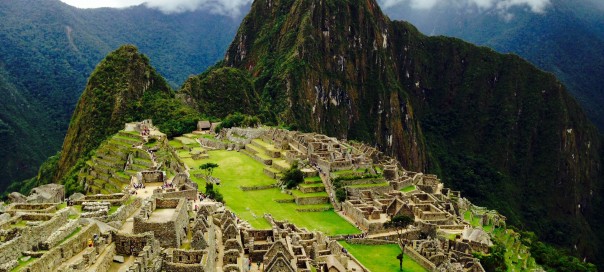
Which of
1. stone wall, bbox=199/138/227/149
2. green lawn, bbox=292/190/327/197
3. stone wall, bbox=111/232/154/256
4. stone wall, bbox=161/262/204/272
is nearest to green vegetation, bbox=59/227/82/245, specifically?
stone wall, bbox=111/232/154/256

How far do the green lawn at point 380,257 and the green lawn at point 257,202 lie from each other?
2.61 m

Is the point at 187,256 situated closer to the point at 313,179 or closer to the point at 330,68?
the point at 313,179

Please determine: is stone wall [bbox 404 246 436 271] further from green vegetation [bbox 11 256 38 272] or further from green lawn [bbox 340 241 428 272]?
green vegetation [bbox 11 256 38 272]

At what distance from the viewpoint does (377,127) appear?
18888 centimetres

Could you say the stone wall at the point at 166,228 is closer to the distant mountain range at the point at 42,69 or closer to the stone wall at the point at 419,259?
the stone wall at the point at 419,259

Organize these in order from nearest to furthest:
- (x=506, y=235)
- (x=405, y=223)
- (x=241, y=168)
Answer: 1. (x=405, y=223)
2. (x=506, y=235)
3. (x=241, y=168)

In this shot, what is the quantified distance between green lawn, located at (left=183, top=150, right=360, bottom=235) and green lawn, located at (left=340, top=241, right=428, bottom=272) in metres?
2.61

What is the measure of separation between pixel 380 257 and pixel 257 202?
515 inches

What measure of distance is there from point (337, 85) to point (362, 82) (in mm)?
17060

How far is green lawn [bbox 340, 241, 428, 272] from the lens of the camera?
39094 mm

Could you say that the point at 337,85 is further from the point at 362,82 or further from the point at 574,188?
the point at 574,188

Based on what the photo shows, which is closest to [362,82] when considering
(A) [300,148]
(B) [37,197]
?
(A) [300,148]

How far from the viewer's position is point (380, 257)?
4144 cm

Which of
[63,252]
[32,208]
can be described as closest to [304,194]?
[32,208]
